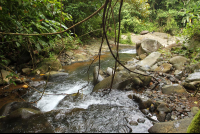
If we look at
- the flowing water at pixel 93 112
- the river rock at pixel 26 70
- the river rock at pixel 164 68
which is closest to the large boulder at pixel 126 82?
the flowing water at pixel 93 112

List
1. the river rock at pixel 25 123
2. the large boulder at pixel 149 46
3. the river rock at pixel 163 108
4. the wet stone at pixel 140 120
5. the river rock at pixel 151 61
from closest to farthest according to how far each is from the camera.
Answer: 1. the river rock at pixel 25 123
2. the wet stone at pixel 140 120
3. the river rock at pixel 163 108
4. the river rock at pixel 151 61
5. the large boulder at pixel 149 46

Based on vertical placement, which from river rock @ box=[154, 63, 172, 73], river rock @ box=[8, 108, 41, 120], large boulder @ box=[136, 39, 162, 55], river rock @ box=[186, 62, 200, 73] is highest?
large boulder @ box=[136, 39, 162, 55]

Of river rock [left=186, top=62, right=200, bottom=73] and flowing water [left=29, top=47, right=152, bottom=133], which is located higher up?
river rock [left=186, top=62, right=200, bottom=73]

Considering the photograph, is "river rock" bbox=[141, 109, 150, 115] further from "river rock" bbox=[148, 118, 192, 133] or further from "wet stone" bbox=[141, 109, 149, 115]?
"river rock" bbox=[148, 118, 192, 133]

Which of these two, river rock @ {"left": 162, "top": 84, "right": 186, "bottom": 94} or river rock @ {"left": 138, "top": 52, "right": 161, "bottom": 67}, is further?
river rock @ {"left": 138, "top": 52, "right": 161, "bottom": 67}

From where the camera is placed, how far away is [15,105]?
2666 mm

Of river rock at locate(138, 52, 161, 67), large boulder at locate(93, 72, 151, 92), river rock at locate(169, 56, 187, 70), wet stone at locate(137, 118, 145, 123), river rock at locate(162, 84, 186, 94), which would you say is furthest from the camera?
river rock at locate(138, 52, 161, 67)

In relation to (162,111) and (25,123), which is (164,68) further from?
(25,123)

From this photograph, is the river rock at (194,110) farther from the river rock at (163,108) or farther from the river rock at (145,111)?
the river rock at (145,111)

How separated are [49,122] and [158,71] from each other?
3.86m

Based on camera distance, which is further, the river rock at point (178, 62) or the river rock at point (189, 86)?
the river rock at point (178, 62)

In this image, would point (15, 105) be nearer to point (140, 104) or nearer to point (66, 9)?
point (140, 104)

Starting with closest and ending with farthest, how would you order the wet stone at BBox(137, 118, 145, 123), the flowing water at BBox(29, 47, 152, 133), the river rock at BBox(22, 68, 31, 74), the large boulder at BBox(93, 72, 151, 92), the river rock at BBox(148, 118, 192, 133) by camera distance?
the river rock at BBox(148, 118, 192, 133), the flowing water at BBox(29, 47, 152, 133), the wet stone at BBox(137, 118, 145, 123), the large boulder at BBox(93, 72, 151, 92), the river rock at BBox(22, 68, 31, 74)

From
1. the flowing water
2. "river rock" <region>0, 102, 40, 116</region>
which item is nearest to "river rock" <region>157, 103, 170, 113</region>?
the flowing water
